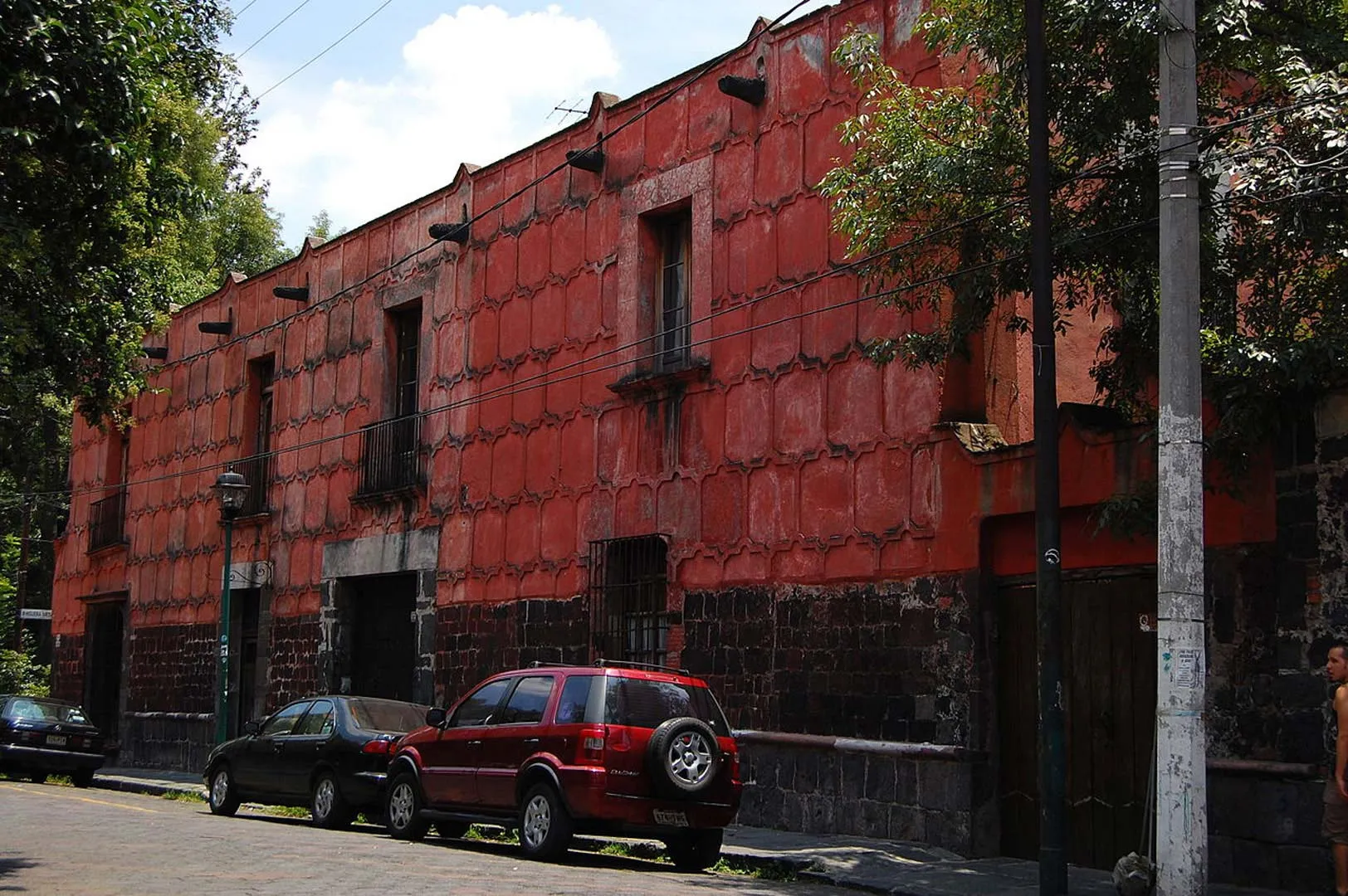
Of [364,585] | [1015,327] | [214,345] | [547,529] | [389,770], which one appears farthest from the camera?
[214,345]

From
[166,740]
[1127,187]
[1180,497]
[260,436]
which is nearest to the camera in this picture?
[1180,497]

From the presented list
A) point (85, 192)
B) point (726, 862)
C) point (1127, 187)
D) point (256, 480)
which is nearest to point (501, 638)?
point (726, 862)

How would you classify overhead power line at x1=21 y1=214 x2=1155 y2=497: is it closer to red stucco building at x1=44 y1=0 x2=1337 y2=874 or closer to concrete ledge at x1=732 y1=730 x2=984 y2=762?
red stucco building at x1=44 y1=0 x2=1337 y2=874

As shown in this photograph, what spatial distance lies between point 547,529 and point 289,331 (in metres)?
8.90

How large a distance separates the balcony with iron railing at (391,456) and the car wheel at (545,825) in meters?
10.2

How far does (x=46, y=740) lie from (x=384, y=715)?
10364mm

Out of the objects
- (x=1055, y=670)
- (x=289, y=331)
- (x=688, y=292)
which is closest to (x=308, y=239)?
(x=289, y=331)

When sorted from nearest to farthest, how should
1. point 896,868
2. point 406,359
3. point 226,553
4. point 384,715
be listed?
1. point 896,868
2. point 384,715
3. point 226,553
4. point 406,359

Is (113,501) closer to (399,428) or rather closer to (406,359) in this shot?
(406,359)

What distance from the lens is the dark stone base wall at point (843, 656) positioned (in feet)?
47.3

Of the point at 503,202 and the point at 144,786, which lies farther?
the point at 144,786

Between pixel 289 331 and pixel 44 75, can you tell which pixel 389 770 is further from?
pixel 289 331

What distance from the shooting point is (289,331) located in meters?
27.0

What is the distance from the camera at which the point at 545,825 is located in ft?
43.1
